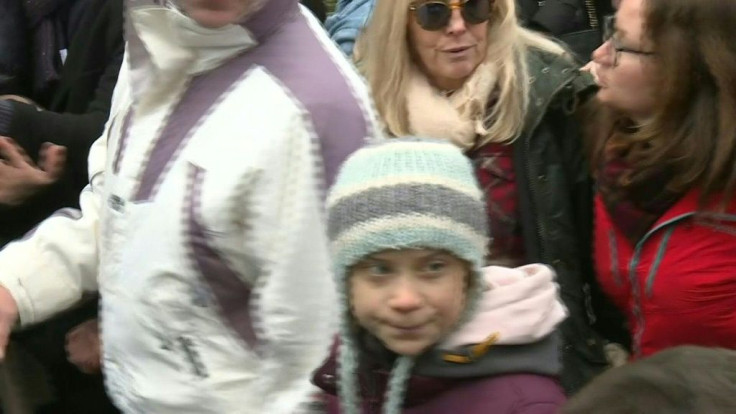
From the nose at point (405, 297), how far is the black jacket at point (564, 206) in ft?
2.23

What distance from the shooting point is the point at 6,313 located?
196 centimetres

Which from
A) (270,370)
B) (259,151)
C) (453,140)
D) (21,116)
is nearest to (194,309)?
(270,370)

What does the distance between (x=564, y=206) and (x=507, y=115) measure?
0.21 metres

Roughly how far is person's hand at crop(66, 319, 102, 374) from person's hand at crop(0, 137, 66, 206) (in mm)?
338

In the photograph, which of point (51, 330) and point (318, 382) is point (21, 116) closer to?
point (51, 330)

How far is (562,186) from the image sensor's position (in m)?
2.19

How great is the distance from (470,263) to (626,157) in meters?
0.54

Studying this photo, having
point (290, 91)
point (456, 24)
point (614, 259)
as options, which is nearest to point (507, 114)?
point (456, 24)

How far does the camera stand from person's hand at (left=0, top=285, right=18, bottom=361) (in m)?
1.94

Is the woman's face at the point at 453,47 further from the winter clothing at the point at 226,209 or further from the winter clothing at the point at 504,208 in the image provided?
the winter clothing at the point at 226,209

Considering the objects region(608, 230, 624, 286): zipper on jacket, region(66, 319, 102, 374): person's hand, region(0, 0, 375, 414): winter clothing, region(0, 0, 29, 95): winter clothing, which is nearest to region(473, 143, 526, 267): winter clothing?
region(608, 230, 624, 286): zipper on jacket

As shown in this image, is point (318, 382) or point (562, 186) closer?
point (318, 382)

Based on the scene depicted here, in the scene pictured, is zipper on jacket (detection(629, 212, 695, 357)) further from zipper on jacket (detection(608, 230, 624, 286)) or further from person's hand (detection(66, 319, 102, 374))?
person's hand (detection(66, 319, 102, 374))

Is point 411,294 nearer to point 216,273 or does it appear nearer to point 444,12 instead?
point 216,273
